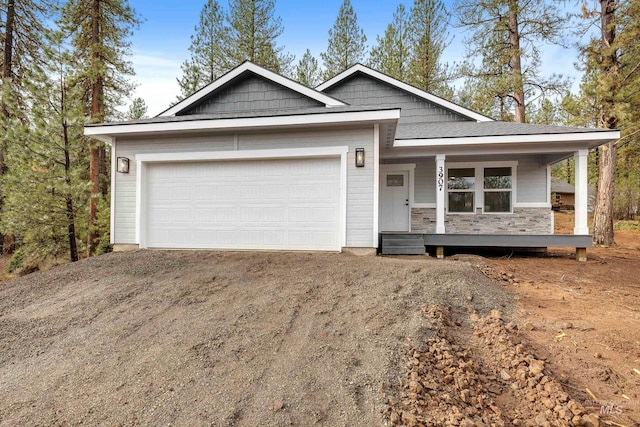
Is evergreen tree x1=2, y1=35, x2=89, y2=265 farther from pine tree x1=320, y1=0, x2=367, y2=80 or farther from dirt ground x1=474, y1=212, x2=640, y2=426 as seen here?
pine tree x1=320, y1=0, x2=367, y2=80

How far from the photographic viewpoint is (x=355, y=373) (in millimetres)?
2340

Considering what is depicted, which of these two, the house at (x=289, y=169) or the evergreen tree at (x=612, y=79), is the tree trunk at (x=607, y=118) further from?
the house at (x=289, y=169)

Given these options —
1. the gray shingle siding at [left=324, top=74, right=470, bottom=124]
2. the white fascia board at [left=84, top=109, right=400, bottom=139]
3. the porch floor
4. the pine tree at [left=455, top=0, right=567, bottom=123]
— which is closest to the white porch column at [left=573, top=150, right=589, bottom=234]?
the porch floor

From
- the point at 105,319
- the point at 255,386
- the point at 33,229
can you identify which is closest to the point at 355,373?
the point at 255,386

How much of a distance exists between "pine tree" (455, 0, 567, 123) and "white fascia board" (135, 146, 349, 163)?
8880 millimetres

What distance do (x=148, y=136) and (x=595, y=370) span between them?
26.5 ft

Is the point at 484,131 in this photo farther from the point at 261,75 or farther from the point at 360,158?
the point at 261,75

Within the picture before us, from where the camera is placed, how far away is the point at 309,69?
1762 centimetres

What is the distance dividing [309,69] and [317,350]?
17.6 meters

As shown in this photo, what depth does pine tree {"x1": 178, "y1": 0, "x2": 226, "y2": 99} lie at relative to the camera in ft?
50.3

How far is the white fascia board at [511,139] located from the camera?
683 cm

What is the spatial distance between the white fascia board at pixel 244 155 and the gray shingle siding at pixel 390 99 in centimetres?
494

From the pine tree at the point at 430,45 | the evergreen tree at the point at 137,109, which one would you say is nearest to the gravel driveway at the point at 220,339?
the pine tree at the point at 430,45

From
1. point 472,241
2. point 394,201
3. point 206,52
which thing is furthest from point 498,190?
point 206,52
